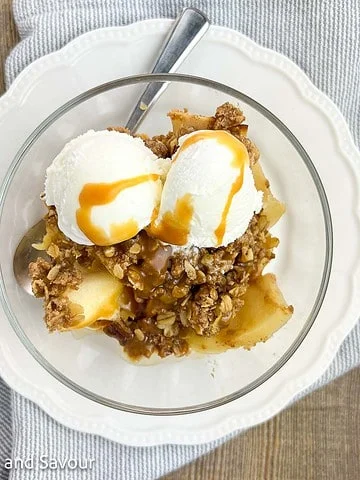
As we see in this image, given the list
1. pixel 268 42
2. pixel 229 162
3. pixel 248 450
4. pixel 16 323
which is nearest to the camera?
pixel 229 162

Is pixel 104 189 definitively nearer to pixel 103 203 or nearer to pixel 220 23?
pixel 103 203

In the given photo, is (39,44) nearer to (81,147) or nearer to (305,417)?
(81,147)

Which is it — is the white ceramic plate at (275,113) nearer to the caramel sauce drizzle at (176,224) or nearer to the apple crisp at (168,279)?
the apple crisp at (168,279)

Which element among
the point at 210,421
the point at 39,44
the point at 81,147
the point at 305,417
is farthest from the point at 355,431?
the point at 39,44

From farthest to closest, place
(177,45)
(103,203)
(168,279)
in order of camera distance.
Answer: (177,45) → (168,279) → (103,203)

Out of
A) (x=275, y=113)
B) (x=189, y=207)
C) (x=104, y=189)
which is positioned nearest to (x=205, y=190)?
(x=189, y=207)
